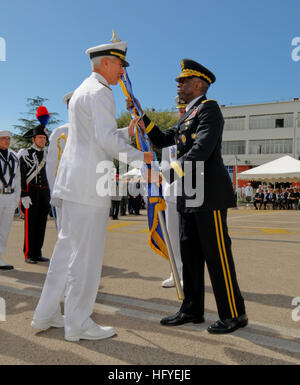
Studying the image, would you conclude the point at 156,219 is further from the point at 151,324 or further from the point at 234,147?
the point at 234,147

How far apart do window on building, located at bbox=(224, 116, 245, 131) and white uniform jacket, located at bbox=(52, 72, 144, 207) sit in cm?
5441

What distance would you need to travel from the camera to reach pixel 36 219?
6.46 meters

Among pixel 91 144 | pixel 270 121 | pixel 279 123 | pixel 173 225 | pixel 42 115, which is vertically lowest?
pixel 173 225

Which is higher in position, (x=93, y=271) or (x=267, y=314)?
(x=93, y=271)

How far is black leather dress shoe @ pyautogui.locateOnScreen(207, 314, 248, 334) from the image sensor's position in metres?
3.07

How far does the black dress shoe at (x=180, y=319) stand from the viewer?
3.29 m

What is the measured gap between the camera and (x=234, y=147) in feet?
184

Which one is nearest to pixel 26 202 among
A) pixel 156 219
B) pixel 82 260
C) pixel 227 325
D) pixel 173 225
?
pixel 173 225

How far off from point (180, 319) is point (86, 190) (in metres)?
1.38

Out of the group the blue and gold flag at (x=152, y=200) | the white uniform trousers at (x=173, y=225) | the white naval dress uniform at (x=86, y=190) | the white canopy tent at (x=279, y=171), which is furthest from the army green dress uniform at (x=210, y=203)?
the white canopy tent at (x=279, y=171)

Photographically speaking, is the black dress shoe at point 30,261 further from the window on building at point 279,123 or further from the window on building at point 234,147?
the window on building at point 279,123
